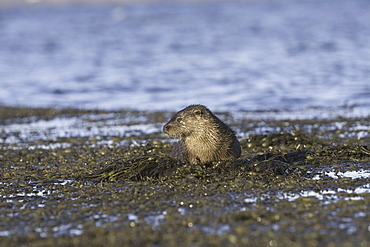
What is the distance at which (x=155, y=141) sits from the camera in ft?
34.7

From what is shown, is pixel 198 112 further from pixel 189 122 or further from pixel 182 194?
pixel 182 194

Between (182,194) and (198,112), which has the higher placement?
(198,112)

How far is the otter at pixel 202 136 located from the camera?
7.89 meters

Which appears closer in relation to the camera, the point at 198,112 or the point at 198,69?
the point at 198,112

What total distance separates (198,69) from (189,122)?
16.1 m

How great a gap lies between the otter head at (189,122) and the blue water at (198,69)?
7.25 m

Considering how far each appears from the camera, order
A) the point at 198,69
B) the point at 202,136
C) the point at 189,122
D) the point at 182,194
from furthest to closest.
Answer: the point at 198,69 < the point at 189,122 < the point at 202,136 < the point at 182,194

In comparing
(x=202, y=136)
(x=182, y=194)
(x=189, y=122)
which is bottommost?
(x=182, y=194)

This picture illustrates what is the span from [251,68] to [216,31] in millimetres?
19956

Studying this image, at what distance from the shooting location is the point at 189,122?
8047 millimetres

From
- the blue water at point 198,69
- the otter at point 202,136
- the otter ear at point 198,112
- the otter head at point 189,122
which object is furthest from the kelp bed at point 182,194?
→ the blue water at point 198,69

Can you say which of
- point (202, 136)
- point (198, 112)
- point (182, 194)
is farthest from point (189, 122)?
point (182, 194)

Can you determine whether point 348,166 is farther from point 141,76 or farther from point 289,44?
point 289,44

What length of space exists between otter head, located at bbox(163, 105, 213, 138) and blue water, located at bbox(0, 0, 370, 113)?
23.8 feet
